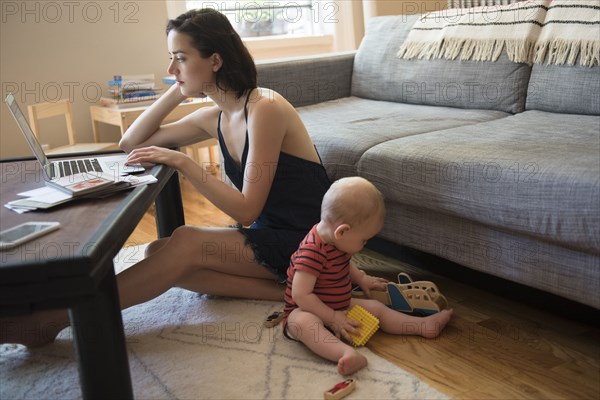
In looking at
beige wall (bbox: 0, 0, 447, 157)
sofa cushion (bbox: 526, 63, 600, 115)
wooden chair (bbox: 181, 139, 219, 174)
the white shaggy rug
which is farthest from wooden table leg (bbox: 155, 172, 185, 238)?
beige wall (bbox: 0, 0, 447, 157)

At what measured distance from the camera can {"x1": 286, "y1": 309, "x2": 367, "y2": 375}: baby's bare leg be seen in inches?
60.8

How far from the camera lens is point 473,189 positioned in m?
1.73

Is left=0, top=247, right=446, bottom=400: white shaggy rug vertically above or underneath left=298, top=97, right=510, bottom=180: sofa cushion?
underneath

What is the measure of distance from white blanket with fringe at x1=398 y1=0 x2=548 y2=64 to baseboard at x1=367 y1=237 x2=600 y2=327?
2.61ft

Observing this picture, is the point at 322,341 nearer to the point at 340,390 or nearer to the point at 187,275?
the point at 340,390

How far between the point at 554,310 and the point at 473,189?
14.8 inches

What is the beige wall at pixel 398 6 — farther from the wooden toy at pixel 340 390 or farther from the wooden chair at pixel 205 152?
the wooden toy at pixel 340 390

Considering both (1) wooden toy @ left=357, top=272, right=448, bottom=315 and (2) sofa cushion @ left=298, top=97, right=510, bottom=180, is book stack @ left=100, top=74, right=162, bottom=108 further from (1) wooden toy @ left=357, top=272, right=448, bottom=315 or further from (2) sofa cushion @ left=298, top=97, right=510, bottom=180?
(1) wooden toy @ left=357, top=272, right=448, bottom=315

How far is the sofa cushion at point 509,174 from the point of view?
59.3 inches

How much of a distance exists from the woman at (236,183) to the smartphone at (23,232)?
1.52 ft

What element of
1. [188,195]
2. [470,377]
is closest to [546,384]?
[470,377]

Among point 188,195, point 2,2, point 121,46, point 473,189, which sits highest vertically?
point 2,2

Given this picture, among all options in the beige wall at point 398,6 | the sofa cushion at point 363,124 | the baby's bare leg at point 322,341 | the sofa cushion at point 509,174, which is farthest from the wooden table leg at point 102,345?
the beige wall at point 398,6

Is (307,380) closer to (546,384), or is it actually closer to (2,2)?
(546,384)
